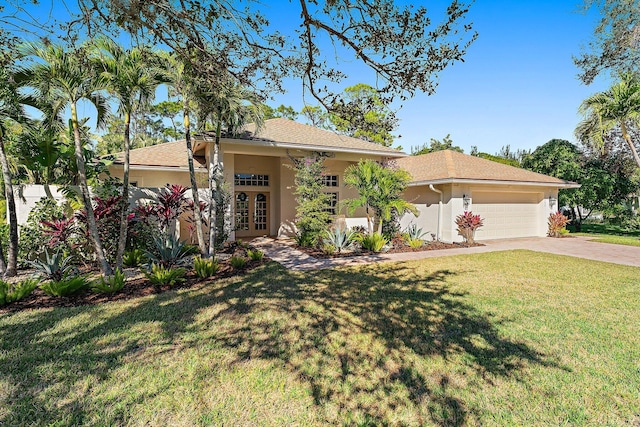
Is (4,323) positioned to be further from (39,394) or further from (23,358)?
(39,394)

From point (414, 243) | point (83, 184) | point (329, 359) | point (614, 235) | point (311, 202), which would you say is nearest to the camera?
point (329, 359)

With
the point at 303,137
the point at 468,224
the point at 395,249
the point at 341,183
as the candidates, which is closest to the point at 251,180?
the point at 303,137

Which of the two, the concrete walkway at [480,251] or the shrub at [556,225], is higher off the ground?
the shrub at [556,225]

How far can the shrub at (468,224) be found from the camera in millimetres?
13695

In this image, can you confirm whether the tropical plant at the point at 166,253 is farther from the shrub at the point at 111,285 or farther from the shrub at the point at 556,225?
the shrub at the point at 556,225

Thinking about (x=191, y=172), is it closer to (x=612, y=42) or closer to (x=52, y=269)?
(x=52, y=269)

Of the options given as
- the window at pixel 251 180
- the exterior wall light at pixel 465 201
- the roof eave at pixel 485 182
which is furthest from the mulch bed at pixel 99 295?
the exterior wall light at pixel 465 201

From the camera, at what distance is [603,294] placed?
651 cm

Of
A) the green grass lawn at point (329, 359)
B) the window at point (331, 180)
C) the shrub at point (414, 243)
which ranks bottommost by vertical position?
the green grass lawn at point (329, 359)

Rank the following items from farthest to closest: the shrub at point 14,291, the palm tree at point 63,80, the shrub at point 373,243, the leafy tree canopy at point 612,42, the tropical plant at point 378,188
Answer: the tropical plant at point 378,188 < the shrub at point 373,243 < the leafy tree canopy at point 612,42 < the palm tree at point 63,80 < the shrub at point 14,291

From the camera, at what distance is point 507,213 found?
15.9 meters

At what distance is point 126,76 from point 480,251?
41.7 feet

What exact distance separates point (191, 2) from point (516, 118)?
14.6m

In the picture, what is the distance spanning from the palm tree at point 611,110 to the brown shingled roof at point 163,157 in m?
18.5
